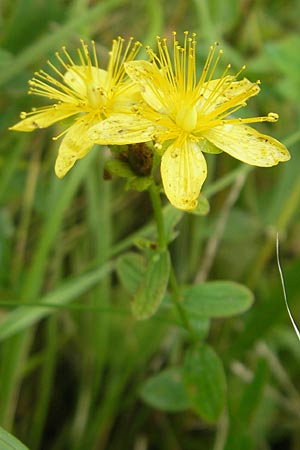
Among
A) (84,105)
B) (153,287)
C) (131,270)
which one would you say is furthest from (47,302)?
(84,105)

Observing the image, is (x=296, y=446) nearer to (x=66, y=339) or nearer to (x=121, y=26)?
(x=66, y=339)

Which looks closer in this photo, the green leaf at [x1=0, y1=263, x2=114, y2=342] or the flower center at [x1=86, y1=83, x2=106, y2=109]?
the flower center at [x1=86, y1=83, x2=106, y2=109]

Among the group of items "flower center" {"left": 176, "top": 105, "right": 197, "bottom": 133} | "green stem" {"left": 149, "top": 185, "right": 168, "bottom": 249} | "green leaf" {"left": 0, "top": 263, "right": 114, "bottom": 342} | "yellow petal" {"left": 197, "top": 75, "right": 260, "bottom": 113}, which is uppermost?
"yellow petal" {"left": 197, "top": 75, "right": 260, "bottom": 113}

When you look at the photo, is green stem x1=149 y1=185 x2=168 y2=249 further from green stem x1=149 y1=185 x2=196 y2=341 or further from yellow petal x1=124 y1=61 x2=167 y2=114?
yellow petal x1=124 y1=61 x2=167 y2=114

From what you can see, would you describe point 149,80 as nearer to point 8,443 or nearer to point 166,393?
point 8,443

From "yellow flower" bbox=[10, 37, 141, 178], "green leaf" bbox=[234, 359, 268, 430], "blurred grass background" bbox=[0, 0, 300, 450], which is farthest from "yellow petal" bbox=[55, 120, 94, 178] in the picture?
"green leaf" bbox=[234, 359, 268, 430]

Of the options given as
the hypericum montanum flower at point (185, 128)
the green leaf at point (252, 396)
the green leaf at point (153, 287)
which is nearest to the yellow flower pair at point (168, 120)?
the hypericum montanum flower at point (185, 128)

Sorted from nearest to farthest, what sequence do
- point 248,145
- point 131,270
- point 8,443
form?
point 8,443 < point 248,145 < point 131,270

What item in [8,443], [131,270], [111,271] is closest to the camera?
[8,443]
